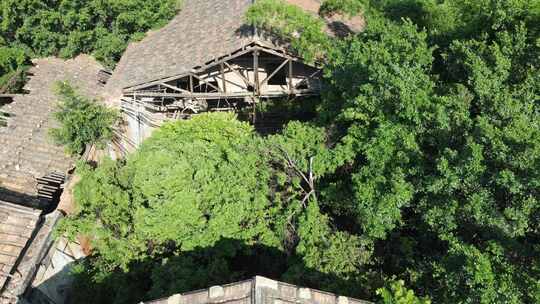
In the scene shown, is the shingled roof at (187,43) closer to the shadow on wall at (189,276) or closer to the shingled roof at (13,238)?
the shingled roof at (13,238)

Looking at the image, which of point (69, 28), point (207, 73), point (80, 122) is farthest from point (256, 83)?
point (69, 28)

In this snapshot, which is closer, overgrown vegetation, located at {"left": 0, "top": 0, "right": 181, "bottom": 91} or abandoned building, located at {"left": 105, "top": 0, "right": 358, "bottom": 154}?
abandoned building, located at {"left": 105, "top": 0, "right": 358, "bottom": 154}

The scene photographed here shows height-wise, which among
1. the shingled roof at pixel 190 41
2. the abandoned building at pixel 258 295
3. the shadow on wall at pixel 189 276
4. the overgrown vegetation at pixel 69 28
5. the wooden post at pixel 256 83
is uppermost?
the overgrown vegetation at pixel 69 28

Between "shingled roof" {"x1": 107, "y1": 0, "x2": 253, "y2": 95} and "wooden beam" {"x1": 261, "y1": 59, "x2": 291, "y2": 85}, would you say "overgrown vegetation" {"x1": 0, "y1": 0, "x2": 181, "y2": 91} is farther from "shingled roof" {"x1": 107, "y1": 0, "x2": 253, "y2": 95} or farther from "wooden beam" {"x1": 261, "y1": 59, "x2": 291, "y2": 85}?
"wooden beam" {"x1": 261, "y1": 59, "x2": 291, "y2": 85}

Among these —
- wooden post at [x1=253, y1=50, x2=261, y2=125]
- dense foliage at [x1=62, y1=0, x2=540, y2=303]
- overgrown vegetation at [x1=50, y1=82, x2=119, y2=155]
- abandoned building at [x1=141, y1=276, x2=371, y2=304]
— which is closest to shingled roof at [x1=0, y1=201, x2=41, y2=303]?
dense foliage at [x1=62, y1=0, x2=540, y2=303]

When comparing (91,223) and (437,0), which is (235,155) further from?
(437,0)

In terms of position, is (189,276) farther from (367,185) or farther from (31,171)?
(31,171)

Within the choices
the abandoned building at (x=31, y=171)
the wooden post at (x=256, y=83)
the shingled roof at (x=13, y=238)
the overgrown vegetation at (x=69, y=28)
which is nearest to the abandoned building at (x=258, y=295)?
the shingled roof at (x=13, y=238)
